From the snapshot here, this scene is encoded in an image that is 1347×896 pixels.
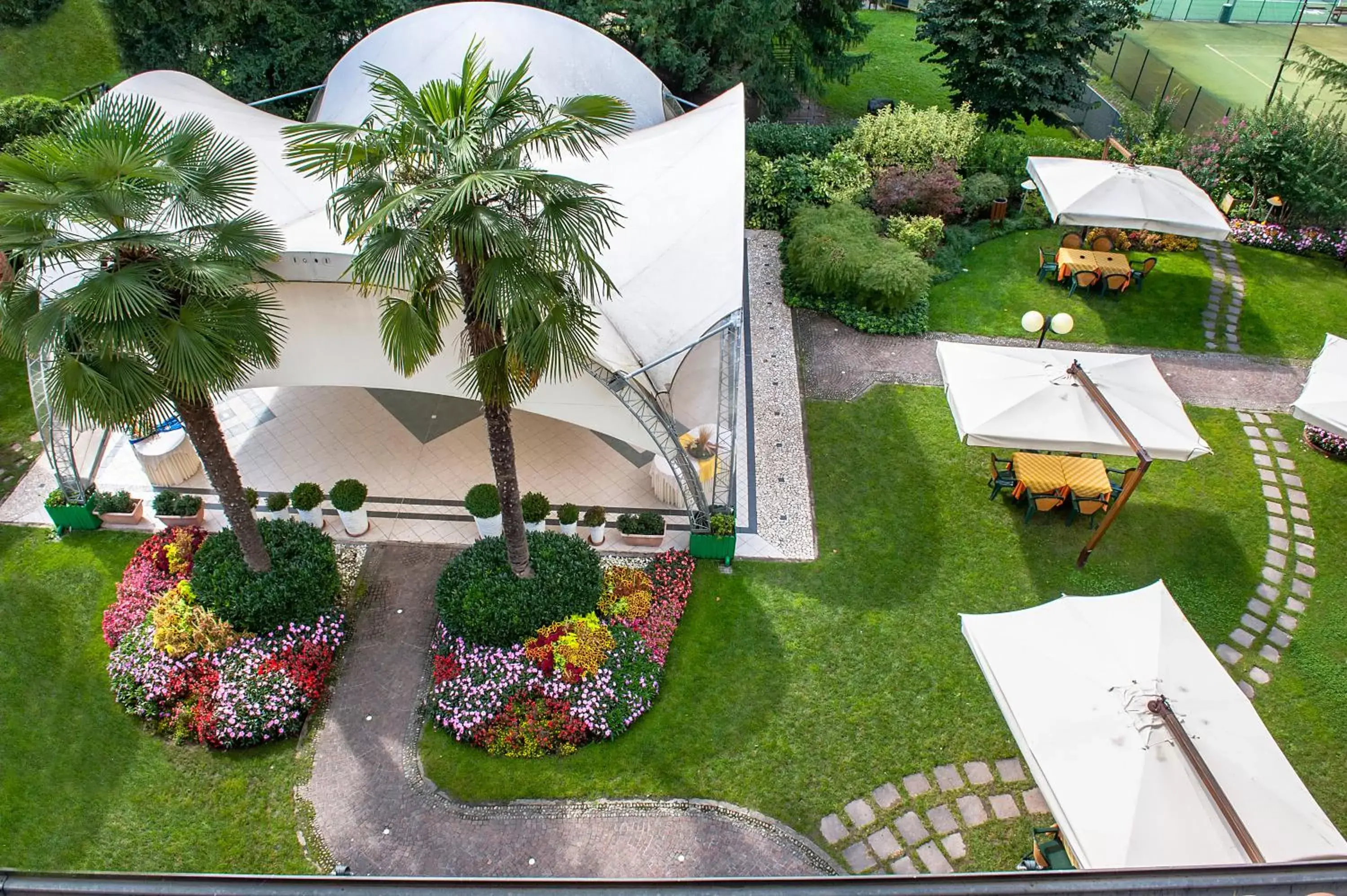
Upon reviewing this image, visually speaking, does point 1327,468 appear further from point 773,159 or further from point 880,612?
point 773,159

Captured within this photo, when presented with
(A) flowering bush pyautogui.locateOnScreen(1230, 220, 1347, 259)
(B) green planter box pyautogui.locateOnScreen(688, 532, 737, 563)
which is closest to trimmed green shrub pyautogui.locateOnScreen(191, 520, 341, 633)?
(B) green planter box pyautogui.locateOnScreen(688, 532, 737, 563)

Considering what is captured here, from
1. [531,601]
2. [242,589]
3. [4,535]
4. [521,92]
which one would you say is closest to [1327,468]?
[531,601]

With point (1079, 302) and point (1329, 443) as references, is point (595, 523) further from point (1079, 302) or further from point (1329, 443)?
point (1329, 443)

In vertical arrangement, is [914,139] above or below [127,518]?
above

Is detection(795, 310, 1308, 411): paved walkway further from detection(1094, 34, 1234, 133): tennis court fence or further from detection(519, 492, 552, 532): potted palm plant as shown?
detection(1094, 34, 1234, 133): tennis court fence

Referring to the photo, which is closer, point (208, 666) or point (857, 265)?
point (208, 666)

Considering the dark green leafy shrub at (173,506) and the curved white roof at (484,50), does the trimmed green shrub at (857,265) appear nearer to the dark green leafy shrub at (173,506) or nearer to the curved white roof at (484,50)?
the curved white roof at (484,50)

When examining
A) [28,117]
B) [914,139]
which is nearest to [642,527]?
[914,139]

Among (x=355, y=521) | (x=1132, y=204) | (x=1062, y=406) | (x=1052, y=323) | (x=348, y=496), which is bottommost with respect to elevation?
(x=355, y=521)
